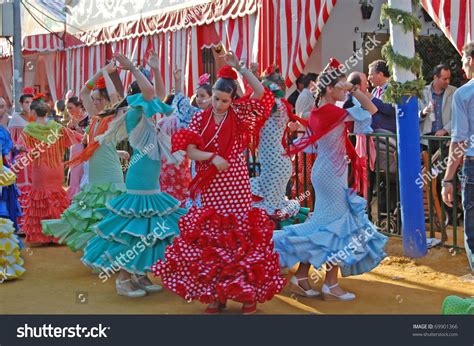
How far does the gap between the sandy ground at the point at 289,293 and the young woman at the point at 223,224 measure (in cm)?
43

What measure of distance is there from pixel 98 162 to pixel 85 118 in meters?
4.32

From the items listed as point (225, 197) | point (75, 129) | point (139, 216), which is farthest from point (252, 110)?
point (75, 129)

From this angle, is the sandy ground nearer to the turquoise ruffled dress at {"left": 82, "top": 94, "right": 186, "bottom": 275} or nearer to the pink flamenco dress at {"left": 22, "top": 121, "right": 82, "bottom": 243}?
the turquoise ruffled dress at {"left": 82, "top": 94, "right": 186, "bottom": 275}

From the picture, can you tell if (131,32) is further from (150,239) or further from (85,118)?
(150,239)

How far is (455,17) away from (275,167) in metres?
2.86

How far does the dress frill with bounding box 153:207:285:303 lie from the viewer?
5.43 m

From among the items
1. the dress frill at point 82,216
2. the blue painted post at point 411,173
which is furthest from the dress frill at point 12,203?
the blue painted post at point 411,173

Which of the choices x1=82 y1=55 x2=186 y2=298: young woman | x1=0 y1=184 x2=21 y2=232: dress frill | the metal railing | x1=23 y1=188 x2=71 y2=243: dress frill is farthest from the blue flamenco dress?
the metal railing

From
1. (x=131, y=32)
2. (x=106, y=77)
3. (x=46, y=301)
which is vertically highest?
(x=131, y=32)

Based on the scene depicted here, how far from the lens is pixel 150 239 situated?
6359mm

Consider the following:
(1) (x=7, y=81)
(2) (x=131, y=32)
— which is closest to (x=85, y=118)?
(2) (x=131, y=32)

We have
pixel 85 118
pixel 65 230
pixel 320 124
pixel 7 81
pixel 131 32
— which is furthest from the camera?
pixel 7 81

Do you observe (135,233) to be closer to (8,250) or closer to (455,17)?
(8,250)

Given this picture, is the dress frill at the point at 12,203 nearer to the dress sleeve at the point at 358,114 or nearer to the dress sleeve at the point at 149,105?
the dress sleeve at the point at 149,105
